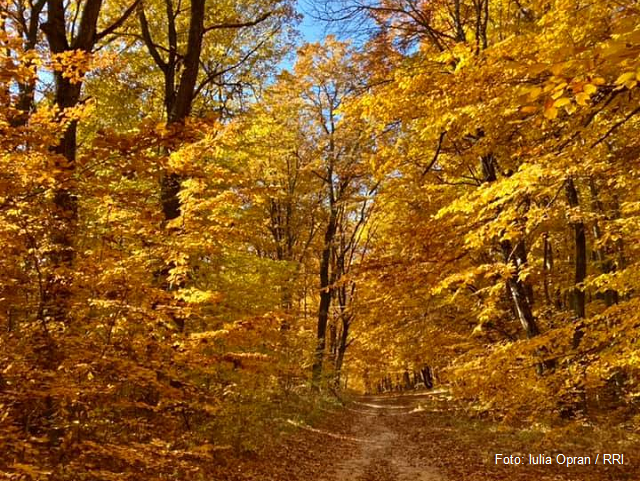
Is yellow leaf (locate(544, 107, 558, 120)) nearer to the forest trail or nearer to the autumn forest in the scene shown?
the autumn forest

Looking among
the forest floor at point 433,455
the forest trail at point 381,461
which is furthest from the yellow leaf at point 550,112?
the forest trail at point 381,461

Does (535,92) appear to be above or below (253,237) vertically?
below

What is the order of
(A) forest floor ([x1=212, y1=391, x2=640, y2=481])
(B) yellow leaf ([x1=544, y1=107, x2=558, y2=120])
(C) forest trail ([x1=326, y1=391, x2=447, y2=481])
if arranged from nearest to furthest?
(B) yellow leaf ([x1=544, y1=107, x2=558, y2=120]) → (A) forest floor ([x1=212, y1=391, x2=640, y2=481]) → (C) forest trail ([x1=326, y1=391, x2=447, y2=481])

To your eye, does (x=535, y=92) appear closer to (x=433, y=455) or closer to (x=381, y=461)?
(x=381, y=461)

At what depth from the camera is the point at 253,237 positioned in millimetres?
10773

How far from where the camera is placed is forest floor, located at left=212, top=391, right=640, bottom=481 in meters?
8.56

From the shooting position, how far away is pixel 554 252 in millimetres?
22141

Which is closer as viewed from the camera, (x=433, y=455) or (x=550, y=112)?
(x=550, y=112)

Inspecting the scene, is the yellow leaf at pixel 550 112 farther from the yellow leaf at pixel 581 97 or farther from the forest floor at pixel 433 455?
the forest floor at pixel 433 455

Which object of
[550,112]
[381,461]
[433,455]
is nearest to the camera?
[550,112]

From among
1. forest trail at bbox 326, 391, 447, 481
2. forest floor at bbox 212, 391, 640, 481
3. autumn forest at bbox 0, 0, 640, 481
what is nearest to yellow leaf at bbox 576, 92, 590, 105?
autumn forest at bbox 0, 0, 640, 481

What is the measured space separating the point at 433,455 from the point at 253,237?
7449mm

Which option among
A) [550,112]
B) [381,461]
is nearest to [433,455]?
[381,461]

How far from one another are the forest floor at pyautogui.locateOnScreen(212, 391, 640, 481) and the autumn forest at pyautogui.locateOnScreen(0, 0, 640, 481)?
93 mm
